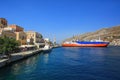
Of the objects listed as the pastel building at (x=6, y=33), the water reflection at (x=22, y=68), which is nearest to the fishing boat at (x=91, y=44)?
the pastel building at (x=6, y=33)

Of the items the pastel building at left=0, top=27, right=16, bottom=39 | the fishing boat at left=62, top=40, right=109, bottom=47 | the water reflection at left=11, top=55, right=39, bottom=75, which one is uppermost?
the pastel building at left=0, top=27, right=16, bottom=39

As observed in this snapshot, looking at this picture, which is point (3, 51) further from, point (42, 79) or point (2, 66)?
point (42, 79)

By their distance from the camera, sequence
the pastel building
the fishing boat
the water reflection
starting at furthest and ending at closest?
the fishing boat
the pastel building
the water reflection

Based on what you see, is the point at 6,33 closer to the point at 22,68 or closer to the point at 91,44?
the point at 22,68

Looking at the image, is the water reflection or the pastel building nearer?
the water reflection

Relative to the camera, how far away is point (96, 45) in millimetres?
161750

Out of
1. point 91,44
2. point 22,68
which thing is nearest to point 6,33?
point 22,68

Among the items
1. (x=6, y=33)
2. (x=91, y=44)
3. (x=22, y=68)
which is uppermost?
(x=6, y=33)

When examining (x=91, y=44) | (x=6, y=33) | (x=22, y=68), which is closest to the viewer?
(x=22, y=68)

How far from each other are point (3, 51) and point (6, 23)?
193 feet

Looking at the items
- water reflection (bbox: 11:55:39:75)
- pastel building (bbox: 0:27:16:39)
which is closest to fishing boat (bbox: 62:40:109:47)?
pastel building (bbox: 0:27:16:39)

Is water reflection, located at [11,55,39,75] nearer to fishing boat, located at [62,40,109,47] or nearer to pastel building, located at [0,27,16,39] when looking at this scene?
pastel building, located at [0,27,16,39]

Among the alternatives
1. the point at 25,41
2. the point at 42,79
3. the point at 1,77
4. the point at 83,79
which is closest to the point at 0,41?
the point at 1,77

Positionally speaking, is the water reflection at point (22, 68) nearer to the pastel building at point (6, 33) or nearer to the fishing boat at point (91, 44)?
the pastel building at point (6, 33)
